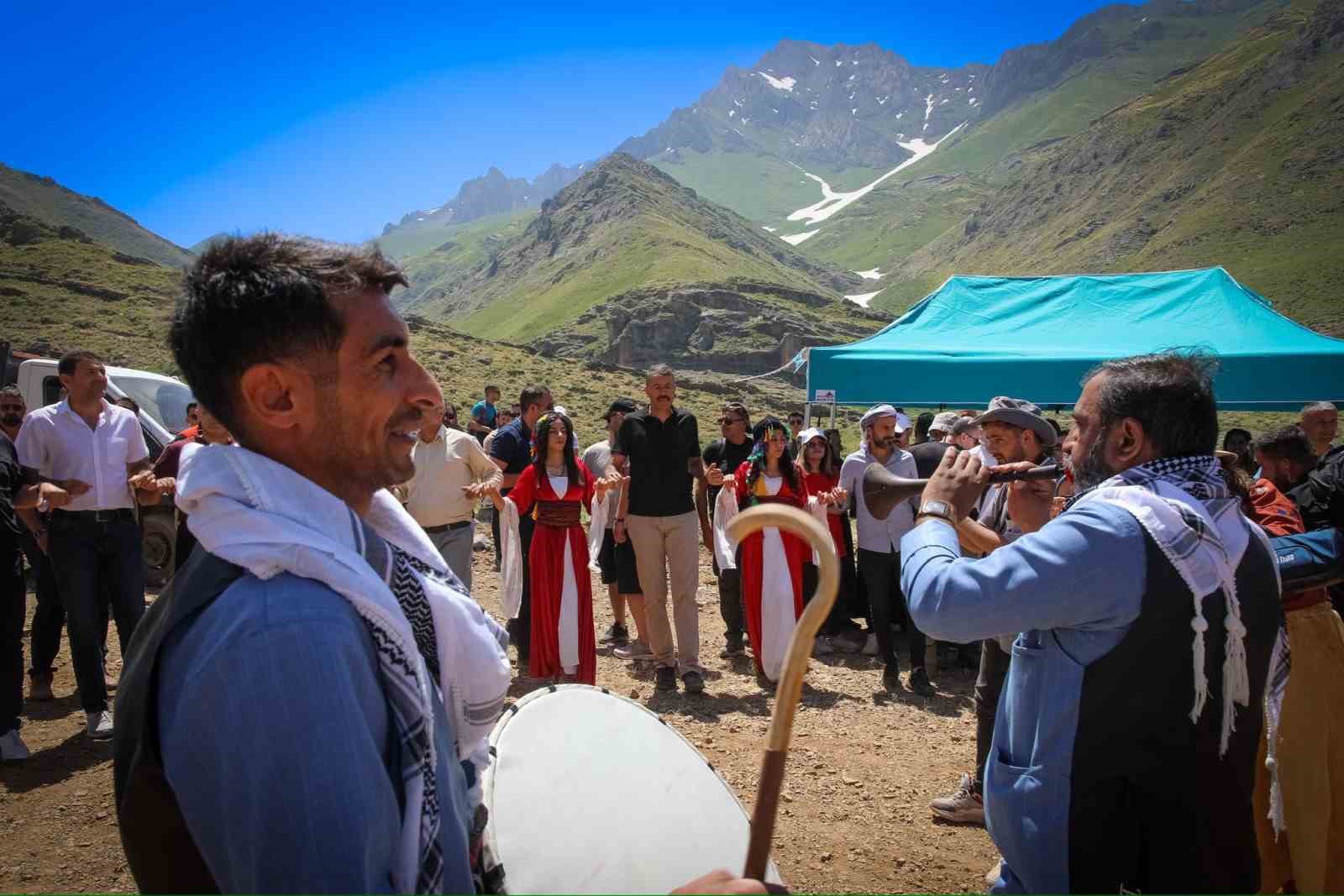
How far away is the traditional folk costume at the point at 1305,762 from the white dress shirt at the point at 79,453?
6.10 metres

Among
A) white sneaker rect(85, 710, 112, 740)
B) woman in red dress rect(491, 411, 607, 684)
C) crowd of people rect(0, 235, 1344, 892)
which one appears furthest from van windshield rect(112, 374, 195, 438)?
woman in red dress rect(491, 411, 607, 684)

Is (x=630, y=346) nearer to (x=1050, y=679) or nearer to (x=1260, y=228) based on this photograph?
(x=1260, y=228)

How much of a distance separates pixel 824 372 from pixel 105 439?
6832 millimetres

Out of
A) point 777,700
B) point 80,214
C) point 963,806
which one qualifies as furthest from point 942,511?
point 80,214

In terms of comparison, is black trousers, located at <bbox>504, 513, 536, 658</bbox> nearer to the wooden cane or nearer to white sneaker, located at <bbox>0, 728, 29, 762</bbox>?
white sneaker, located at <bbox>0, 728, 29, 762</bbox>

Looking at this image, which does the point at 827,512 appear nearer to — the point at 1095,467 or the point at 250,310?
the point at 1095,467

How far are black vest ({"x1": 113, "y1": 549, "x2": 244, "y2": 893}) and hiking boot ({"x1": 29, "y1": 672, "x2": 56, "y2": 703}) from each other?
590cm

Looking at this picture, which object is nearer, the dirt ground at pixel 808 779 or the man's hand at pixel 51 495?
the dirt ground at pixel 808 779

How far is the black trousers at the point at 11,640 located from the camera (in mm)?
4441

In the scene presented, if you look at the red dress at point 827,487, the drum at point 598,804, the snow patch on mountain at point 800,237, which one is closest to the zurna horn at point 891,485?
the drum at point 598,804

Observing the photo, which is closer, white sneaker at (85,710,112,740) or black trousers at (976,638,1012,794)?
black trousers at (976,638,1012,794)

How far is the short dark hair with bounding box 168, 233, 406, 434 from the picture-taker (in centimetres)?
117

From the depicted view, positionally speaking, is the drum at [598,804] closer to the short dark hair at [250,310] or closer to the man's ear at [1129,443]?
the short dark hair at [250,310]

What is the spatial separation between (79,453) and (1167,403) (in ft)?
18.5
